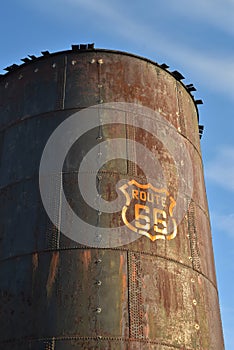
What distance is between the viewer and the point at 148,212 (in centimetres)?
938

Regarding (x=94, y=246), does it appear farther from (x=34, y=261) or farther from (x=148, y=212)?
(x=148, y=212)

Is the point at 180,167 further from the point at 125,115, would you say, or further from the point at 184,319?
the point at 184,319

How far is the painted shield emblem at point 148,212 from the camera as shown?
30.0 feet

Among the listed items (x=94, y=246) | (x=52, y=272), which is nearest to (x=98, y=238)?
(x=94, y=246)

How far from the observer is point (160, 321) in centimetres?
845

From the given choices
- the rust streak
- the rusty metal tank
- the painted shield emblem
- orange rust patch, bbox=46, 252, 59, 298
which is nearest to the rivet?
the rusty metal tank

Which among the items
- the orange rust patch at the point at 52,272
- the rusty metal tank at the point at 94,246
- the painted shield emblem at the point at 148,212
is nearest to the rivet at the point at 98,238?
the rusty metal tank at the point at 94,246

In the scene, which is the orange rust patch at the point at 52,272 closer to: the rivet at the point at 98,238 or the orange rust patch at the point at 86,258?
the orange rust patch at the point at 86,258

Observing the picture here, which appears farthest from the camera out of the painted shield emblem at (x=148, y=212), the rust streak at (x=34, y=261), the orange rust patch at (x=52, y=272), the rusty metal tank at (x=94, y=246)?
the painted shield emblem at (x=148, y=212)

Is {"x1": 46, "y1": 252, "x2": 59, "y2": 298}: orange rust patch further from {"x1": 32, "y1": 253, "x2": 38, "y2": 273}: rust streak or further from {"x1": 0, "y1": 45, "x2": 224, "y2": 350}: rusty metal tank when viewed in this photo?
{"x1": 32, "y1": 253, "x2": 38, "y2": 273}: rust streak

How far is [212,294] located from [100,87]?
5.37 metres

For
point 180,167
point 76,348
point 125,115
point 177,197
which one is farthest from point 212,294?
point 125,115

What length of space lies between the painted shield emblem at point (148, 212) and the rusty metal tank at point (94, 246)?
0.20 ft

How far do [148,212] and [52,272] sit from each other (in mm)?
2305
